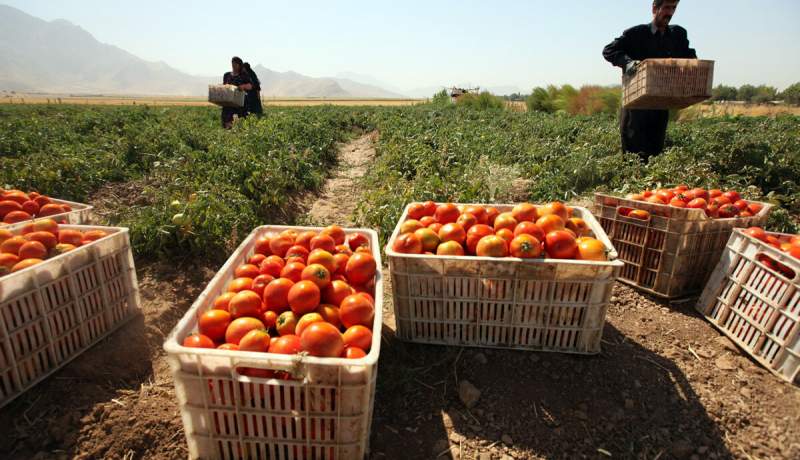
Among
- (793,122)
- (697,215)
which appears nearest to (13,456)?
(697,215)

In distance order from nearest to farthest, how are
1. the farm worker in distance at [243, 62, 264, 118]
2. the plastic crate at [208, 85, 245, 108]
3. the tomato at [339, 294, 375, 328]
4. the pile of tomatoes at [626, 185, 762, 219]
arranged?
the tomato at [339, 294, 375, 328]
the pile of tomatoes at [626, 185, 762, 219]
the plastic crate at [208, 85, 245, 108]
the farm worker in distance at [243, 62, 264, 118]

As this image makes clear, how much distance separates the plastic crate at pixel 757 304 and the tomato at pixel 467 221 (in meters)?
1.95

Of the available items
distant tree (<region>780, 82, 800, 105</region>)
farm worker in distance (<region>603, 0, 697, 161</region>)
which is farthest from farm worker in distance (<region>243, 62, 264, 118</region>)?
distant tree (<region>780, 82, 800, 105</region>)

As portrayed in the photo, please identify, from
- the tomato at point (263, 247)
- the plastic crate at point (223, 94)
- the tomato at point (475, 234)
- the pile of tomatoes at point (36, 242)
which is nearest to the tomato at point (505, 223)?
the tomato at point (475, 234)

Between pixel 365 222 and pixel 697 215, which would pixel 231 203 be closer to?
pixel 365 222

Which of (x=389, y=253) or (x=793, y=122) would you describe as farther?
(x=793, y=122)

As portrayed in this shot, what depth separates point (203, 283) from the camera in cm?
385

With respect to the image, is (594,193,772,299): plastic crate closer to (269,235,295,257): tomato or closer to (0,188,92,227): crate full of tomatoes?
(269,235,295,257): tomato

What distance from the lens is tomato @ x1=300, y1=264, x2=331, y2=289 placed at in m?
2.38

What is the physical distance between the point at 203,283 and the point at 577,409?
10.8 feet

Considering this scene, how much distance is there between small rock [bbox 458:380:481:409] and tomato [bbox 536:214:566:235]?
1.17m

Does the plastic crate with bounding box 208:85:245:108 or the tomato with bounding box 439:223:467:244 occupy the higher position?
the plastic crate with bounding box 208:85:245:108

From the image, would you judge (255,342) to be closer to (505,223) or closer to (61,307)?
(61,307)

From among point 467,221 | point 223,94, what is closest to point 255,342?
point 467,221
